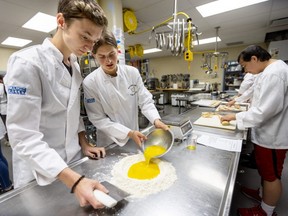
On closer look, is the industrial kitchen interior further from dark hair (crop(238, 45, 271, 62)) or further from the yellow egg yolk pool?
dark hair (crop(238, 45, 271, 62))

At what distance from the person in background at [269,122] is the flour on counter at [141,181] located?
988 mm

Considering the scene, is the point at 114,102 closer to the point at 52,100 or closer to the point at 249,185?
the point at 52,100

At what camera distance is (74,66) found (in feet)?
3.24

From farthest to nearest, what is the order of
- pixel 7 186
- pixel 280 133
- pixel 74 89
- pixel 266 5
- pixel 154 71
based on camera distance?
1. pixel 154 71
2. pixel 266 5
3. pixel 7 186
4. pixel 280 133
5. pixel 74 89

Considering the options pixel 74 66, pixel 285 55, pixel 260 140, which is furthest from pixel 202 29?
pixel 74 66

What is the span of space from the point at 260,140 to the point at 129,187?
1.37 meters

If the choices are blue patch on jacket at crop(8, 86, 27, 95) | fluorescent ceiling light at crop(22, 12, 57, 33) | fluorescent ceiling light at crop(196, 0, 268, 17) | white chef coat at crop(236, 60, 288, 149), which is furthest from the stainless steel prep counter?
fluorescent ceiling light at crop(22, 12, 57, 33)

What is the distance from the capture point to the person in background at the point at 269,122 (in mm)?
1312

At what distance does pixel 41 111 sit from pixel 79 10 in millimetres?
497

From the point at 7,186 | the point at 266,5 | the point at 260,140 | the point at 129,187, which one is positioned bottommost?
the point at 7,186

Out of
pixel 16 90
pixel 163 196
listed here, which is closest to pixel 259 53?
pixel 163 196

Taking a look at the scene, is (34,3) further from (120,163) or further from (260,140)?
(260,140)

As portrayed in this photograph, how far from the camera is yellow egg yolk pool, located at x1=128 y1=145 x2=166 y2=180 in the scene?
0.82 meters

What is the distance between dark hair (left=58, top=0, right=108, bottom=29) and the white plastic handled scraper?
2.36ft
